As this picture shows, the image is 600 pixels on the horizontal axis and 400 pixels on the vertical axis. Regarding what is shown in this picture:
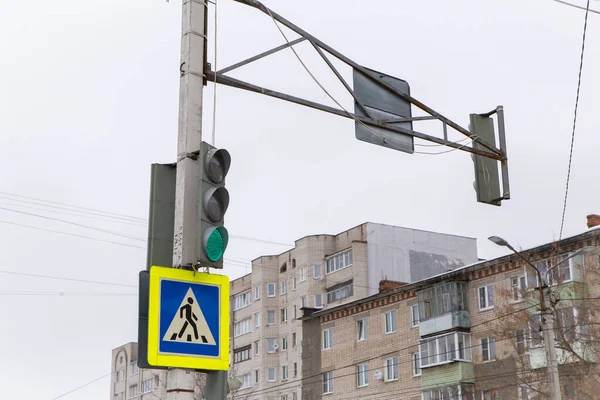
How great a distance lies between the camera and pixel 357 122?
9227 millimetres

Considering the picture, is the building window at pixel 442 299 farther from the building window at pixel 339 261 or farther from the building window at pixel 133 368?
the building window at pixel 133 368

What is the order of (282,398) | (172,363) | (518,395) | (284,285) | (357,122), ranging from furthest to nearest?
(284,285), (282,398), (518,395), (357,122), (172,363)

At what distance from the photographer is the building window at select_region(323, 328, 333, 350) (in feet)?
189

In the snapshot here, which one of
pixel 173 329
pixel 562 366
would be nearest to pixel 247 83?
pixel 173 329

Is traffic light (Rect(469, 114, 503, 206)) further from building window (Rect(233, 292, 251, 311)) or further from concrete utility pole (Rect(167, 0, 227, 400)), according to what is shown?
building window (Rect(233, 292, 251, 311))

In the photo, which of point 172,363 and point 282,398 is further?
point 282,398

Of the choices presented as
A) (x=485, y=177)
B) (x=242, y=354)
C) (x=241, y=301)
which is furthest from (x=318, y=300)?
(x=485, y=177)

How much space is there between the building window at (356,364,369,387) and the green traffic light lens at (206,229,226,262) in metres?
47.6

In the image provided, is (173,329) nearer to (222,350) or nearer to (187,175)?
(222,350)

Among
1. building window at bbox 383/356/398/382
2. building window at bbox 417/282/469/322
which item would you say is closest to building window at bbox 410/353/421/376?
building window at bbox 383/356/398/382

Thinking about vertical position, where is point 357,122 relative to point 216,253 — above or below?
above

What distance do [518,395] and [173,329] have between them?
3749 cm

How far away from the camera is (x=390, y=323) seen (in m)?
52.7

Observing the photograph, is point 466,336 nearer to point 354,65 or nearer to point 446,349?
point 446,349
